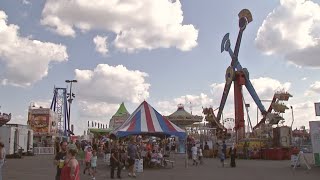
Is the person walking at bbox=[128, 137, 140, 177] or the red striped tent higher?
the red striped tent

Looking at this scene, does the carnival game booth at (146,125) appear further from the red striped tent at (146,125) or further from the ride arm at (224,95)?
the ride arm at (224,95)

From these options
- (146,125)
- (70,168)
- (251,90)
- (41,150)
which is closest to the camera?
(70,168)

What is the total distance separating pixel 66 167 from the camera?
310 inches

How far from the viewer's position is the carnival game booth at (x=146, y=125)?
22.7 m

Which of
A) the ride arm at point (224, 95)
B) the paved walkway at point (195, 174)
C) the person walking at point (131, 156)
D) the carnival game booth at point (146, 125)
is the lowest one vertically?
the paved walkway at point (195, 174)

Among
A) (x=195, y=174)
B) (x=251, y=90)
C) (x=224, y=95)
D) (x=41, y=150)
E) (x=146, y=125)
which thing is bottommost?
(x=195, y=174)

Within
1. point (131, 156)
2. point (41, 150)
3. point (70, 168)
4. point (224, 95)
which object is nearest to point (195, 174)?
point (131, 156)

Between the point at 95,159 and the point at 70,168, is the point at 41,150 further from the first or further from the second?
the point at 70,168

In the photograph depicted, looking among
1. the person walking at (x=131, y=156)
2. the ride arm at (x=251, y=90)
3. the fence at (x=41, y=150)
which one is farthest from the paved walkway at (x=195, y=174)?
the ride arm at (x=251, y=90)

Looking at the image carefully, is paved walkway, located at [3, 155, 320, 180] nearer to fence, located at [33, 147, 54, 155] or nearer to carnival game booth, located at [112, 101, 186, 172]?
carnival game booth, located at [112, 101, 186, 172]

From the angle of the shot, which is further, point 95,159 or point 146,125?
point 146,125

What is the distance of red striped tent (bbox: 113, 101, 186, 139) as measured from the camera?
74.5 ft

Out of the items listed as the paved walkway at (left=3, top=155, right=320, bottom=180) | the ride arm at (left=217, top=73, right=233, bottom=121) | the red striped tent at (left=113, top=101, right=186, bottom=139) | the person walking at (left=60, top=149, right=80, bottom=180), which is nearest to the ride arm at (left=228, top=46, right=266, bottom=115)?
the ride arm at (left=217, top=73, right=233, bottom=121)

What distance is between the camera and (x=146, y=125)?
915 inches
